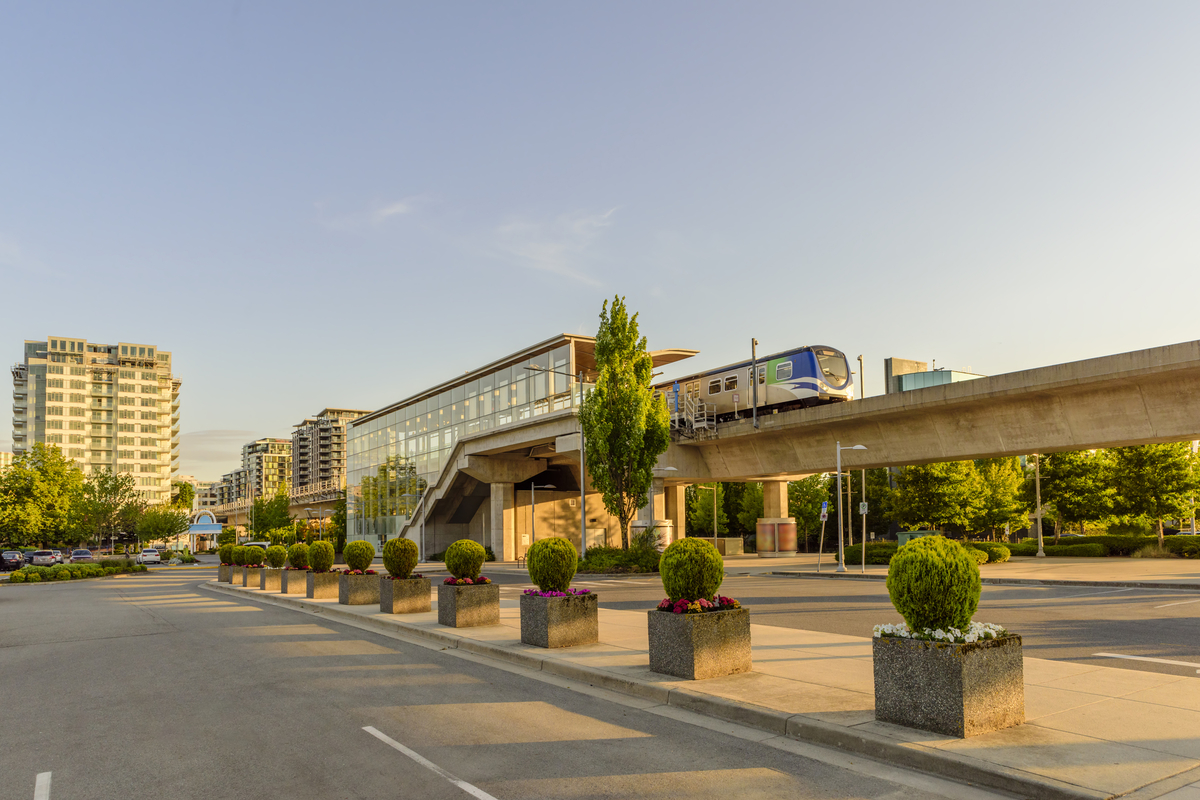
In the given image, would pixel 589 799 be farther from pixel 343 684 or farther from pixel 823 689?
pixel 343 684

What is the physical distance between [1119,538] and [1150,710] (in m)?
47.2

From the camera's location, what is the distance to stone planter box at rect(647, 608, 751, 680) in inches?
375

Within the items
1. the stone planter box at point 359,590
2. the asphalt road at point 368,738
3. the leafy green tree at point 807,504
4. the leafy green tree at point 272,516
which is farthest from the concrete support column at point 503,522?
the leafy green tree at point 272,516

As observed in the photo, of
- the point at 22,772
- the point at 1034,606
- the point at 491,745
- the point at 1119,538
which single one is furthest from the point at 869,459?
the point at 22,772

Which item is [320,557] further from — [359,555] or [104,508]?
[104,508]

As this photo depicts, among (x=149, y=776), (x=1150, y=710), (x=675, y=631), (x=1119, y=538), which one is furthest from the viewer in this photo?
(x=1119, y=538)

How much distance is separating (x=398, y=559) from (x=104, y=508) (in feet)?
230

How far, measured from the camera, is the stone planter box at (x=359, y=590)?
2050 centimetres

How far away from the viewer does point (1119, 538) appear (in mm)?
47500

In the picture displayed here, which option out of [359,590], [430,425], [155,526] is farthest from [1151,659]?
[155,526]

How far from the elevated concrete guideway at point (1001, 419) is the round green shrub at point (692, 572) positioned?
2034 cm

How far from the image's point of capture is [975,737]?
6.77 meters

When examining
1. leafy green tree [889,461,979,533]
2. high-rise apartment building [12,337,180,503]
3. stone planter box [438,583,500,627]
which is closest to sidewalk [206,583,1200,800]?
stone planter box [438,583,500,627]

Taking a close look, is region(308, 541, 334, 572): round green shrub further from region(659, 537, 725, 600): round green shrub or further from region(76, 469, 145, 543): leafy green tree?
region(76, 469, 145, 543): leafy green tree
